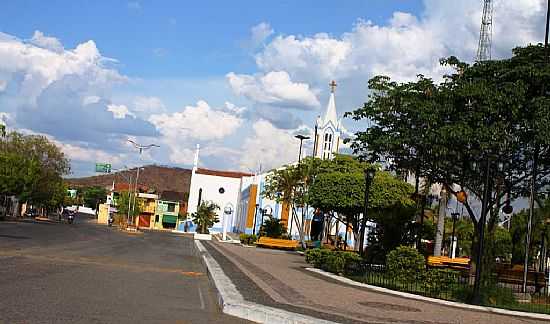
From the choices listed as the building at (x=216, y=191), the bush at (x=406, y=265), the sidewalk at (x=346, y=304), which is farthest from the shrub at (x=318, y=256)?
the building at (x=216, y=191)

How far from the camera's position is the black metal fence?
1853 centimetres

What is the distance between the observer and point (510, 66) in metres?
23.5

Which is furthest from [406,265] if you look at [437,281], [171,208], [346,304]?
[171,208]

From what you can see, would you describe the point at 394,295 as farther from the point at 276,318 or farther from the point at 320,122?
the point at 320,122

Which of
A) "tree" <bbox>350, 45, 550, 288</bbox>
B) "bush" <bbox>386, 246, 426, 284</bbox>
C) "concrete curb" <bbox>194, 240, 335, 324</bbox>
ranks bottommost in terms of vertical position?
"concrete curb" <bbox>194, 240, 335, 324</bbox>

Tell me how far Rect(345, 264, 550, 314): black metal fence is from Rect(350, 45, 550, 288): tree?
36.0 inches

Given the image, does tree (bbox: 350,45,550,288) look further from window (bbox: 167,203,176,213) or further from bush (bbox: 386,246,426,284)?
window (bbox: 167,203,176,213)

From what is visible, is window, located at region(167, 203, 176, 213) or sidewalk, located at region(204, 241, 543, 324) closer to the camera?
sidewalk, located at region(204, 241, 543, 324)

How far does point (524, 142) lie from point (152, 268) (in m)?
12.5

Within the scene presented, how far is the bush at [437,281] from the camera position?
19547 millimetres

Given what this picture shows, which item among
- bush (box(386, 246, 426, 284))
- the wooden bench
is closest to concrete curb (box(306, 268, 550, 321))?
bush (box(386, 246, 426, 284))

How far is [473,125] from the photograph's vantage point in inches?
912

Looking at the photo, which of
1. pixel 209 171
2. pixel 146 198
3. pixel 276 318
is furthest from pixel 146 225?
pixel 276 318

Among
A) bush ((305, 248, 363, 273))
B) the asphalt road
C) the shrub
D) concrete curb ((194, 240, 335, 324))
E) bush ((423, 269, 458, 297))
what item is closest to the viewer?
the asphalt road
